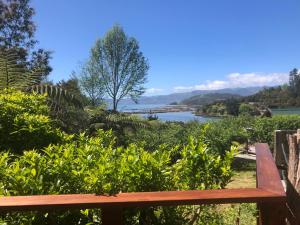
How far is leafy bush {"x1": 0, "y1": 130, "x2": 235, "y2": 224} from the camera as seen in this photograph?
186 cm

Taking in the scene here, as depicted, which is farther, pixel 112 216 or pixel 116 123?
pixel 116 123

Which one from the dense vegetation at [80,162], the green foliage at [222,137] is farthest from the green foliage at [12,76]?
the green foliage at [222,137]

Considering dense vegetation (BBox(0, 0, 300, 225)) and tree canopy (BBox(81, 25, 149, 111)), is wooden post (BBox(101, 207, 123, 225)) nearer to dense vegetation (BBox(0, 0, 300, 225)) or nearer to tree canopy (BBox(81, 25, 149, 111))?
dense vegetation (BBox(0, 0, 300, 225))

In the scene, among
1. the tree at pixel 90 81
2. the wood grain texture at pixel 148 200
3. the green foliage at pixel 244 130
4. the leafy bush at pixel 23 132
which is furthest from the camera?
the tree at pixel 90 81

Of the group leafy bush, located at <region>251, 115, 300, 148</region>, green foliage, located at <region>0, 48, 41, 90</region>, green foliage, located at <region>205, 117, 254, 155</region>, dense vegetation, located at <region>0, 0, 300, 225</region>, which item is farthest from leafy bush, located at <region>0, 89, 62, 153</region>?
leafy bush, located at <region>251, 115, 300, 148</region>

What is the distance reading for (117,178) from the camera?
191 centimetres

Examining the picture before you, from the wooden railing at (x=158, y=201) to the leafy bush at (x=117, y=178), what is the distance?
142mm

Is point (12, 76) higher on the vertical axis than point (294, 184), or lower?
higher

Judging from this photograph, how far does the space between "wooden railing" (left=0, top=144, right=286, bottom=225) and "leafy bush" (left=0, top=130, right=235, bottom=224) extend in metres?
0.14

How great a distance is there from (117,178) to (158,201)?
1.28 ft

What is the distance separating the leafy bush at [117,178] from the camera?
186 centimetres

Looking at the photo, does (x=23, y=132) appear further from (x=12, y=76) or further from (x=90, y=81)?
(x=90, y=81)

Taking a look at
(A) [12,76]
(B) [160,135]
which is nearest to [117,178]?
(A) [12,76]

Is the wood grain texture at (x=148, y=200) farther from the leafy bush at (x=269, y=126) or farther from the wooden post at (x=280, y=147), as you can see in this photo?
the leafy bush at (x=269, y=126)
